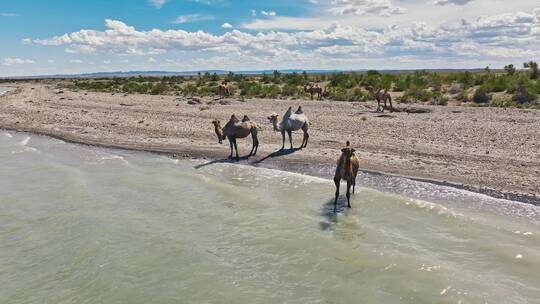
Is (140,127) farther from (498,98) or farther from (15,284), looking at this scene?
(498,98)

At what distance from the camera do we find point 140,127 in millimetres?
22922

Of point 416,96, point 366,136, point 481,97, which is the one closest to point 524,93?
point 481,97

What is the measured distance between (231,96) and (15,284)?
95.0ft

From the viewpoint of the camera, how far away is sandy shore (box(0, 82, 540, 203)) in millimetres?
12594

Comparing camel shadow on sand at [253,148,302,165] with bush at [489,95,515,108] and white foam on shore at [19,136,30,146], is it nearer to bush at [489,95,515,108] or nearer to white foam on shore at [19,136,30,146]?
white foam on shore at [19,136,30,146]

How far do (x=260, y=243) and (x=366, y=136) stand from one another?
9.92 m

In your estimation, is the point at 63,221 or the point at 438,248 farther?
the point at 63,221

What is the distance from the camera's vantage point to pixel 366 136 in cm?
1770

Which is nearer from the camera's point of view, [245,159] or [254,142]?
[245,159]

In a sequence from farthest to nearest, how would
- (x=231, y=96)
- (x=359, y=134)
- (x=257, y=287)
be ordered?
1. (x=231, y=96)
2. (x=359, y=134)
3. (x=257, y=287)

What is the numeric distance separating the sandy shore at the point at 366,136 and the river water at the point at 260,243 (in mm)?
1341

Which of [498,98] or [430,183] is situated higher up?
[498,98]

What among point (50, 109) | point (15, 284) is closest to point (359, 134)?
point (15, 284)

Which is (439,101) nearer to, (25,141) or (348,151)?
(348,151)
